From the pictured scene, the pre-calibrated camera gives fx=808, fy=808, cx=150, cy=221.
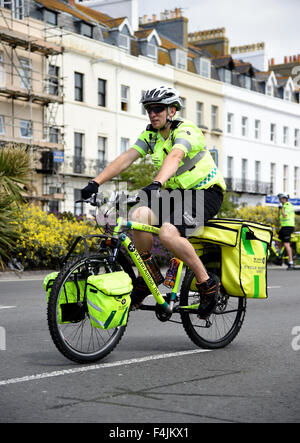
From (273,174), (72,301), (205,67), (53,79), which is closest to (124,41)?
(53,79)

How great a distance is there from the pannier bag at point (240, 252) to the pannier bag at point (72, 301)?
1.16m

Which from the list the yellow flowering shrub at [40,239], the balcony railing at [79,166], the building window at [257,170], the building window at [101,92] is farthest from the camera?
the building window at [257,170]

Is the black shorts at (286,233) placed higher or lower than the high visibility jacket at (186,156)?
lower

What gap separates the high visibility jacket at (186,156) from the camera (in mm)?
6121

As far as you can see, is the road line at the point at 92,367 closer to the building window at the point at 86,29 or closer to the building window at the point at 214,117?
the building window at the point at 86,29

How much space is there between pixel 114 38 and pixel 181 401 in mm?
44322

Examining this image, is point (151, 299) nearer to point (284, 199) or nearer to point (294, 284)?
point (294, 284)

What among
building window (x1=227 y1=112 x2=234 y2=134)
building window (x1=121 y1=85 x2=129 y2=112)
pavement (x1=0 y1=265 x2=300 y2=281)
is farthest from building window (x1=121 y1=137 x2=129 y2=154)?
pavement (x1=0 y1=265 x2=300 y2=281)

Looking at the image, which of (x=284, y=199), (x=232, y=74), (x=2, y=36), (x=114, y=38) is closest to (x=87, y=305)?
(x=284, y=199)

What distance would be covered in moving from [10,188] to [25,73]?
23370mm

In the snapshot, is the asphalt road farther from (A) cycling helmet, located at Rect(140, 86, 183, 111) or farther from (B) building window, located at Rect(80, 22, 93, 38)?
(B) building window, located at Rect(80, 22, 93, 38)

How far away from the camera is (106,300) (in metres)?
5.46

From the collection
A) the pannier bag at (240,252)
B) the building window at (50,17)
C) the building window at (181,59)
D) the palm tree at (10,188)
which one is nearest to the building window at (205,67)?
the building window at (181,59)

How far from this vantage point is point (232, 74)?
59844 millimetres
